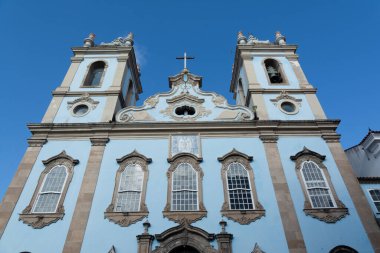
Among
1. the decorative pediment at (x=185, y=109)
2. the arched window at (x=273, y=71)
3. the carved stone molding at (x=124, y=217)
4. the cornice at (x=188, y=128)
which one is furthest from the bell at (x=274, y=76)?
the carved stone molding at (x=124, y=217)

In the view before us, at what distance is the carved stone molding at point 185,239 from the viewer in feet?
39.5

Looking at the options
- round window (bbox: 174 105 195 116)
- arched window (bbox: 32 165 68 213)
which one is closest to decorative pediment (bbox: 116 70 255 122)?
round window (bbox: 174 105 195 116)

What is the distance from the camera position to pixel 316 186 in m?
13.9

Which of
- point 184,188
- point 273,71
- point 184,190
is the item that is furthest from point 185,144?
point 273,71

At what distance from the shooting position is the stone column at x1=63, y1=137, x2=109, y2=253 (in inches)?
482

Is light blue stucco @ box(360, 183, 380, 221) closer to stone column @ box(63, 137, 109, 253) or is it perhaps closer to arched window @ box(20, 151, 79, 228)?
stone column @ box(63, 137, 109, 253)

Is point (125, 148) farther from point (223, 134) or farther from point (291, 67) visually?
point (291, 67)

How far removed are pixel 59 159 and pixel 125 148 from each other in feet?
9.86

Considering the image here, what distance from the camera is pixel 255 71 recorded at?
783 inches

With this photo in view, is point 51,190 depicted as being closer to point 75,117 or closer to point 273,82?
point 75,117

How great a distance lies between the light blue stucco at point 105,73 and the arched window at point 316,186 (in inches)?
463

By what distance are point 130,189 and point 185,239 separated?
10.7 ft

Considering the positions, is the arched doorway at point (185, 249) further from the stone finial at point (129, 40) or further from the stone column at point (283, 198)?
the stone finial at point (129, 40)

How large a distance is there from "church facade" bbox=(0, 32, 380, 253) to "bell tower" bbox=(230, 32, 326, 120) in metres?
0.09
